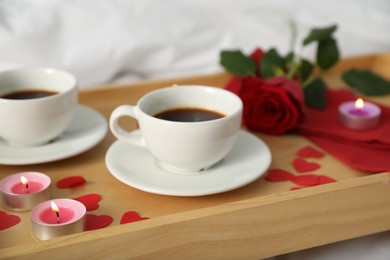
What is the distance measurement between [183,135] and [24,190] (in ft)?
0.65

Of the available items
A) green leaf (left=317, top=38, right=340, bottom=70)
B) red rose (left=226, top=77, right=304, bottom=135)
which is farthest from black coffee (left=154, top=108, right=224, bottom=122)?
green leaf (left=317, top=38, right=340, bottom=70)

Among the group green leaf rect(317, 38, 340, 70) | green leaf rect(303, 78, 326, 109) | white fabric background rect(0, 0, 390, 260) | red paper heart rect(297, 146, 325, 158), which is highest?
white fabric background rect(0, 0, 390, 260)

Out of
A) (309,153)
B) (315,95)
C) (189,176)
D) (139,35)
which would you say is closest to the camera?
(189,176)

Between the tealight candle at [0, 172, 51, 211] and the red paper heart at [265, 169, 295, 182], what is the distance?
27 cm

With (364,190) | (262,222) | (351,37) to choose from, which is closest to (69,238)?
(262,222)

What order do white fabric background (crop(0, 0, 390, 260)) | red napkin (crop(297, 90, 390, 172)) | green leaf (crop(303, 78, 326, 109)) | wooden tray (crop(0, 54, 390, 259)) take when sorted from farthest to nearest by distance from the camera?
→ white fabric background (crop(0, 0, 390, 260)) < green leaf (crop(303, 78, 326, 109)) < red napkin (crop(297, 90, 390, 172)) < wooden tray (crop(0, 54, 390, 259))

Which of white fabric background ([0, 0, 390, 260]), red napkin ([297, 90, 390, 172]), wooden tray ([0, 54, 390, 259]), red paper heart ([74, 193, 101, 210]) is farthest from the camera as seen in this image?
white fabric background ([0, 0, 390, 260])

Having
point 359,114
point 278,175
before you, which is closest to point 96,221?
point 278,175

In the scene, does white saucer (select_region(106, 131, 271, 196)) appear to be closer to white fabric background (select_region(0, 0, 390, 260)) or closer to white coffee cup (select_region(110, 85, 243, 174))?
white coffee cup (select_region(110, 85, 243, 174))

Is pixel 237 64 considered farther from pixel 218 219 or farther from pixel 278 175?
pixel 218 219

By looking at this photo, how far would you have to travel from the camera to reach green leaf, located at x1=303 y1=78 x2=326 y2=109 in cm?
102

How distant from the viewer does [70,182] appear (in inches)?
30.9

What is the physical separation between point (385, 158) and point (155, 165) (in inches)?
12.1

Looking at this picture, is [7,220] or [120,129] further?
[120,129]
